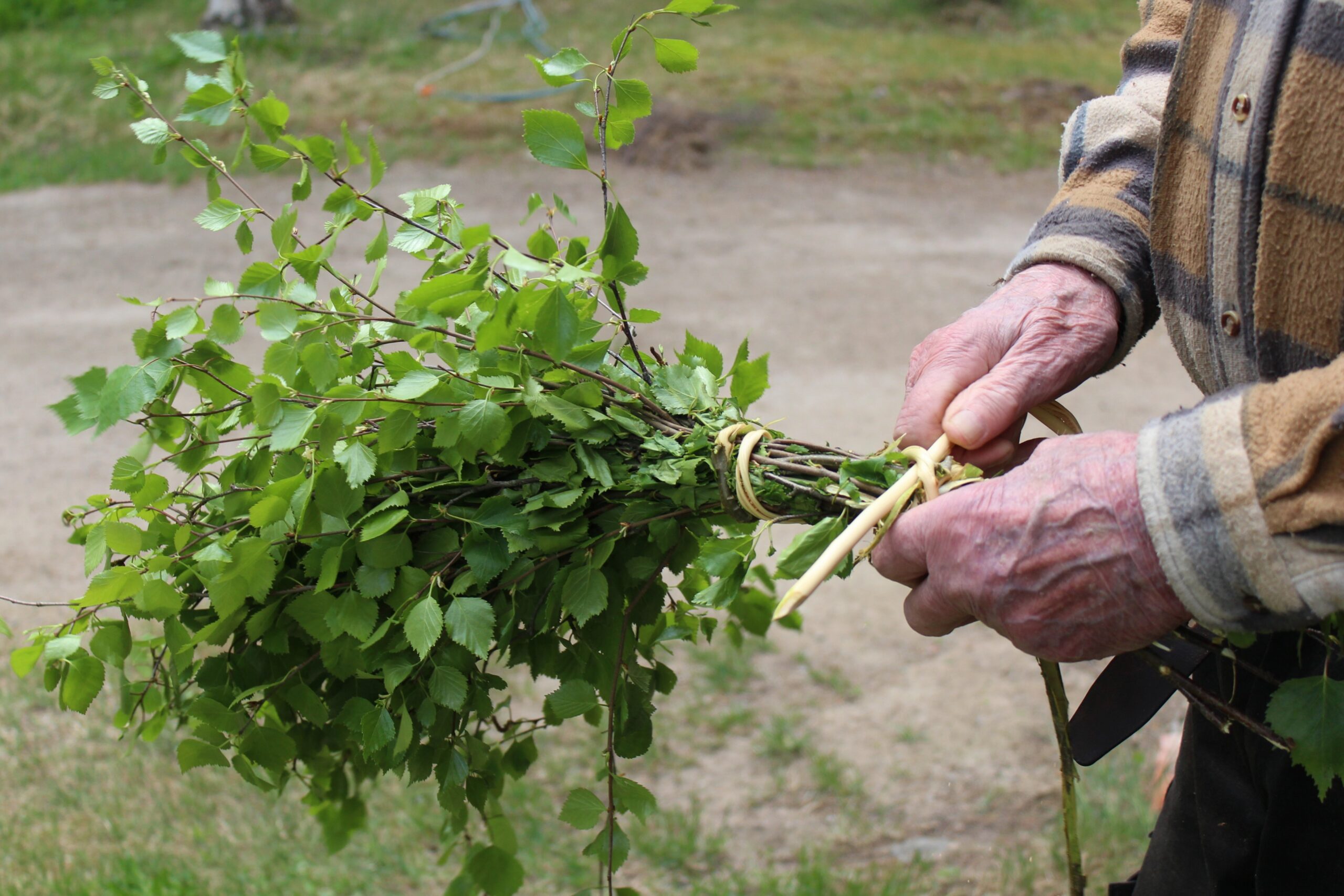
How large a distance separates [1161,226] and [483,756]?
4.23 ft

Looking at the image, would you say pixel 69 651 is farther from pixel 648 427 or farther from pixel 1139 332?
pixel 1139 332

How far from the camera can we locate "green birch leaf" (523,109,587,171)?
140 cm

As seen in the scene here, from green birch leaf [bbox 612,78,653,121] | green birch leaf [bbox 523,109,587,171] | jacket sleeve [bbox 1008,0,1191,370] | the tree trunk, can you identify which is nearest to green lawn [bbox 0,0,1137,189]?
the tree trunk

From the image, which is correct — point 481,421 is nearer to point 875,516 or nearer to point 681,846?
point 875,516

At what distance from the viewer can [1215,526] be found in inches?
44.4

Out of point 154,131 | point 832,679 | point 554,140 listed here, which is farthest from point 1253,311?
point 832,679

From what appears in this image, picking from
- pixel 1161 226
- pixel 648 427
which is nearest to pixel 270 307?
pixel 648 427

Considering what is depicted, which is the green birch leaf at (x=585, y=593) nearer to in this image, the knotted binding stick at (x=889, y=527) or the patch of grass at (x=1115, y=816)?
the knotted binding stick at (x=889, y=527)

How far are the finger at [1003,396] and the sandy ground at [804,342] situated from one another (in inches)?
50.5

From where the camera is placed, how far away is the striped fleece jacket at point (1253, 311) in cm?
109

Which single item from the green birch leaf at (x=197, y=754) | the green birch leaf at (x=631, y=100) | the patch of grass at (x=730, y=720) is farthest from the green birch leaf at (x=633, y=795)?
the patch of grass at (x=730, y=720)

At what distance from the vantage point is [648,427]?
1.54 meters

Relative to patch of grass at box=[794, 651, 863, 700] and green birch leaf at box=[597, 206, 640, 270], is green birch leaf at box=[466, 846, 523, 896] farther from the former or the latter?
patch of grass at box=[794, 651, 863, 700]

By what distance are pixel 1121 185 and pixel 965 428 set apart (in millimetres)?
534
